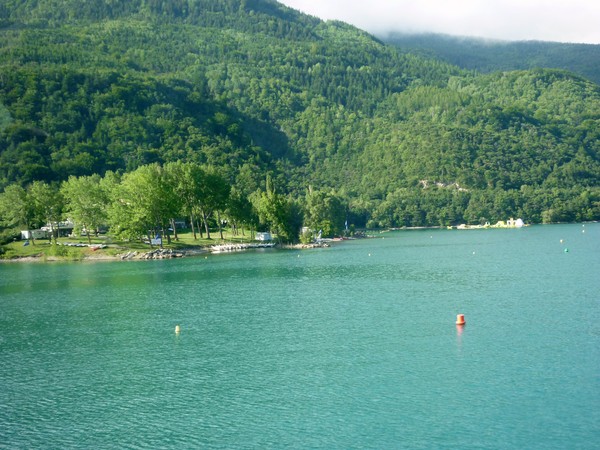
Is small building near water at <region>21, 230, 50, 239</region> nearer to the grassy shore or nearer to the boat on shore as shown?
the grassy shore

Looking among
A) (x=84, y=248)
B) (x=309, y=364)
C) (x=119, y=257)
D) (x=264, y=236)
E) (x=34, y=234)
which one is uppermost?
(x=34, y=234)

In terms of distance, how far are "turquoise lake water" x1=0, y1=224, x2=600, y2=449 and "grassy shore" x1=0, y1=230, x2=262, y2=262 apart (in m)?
44.0

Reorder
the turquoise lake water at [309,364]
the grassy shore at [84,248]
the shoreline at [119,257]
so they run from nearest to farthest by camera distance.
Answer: the turquoise lake water at [309,364]
the shoreline at [119,257]
the grassy shore at [84,248]

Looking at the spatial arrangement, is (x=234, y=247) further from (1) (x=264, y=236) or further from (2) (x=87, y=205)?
(2) (x=87, y=205)

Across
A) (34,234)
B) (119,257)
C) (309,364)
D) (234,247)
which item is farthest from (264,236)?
(309,364)

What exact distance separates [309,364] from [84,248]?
9599 cm

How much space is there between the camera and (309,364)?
1684 inches

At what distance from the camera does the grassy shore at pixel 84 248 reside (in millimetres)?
125812

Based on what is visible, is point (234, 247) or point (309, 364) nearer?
point (309, 364)

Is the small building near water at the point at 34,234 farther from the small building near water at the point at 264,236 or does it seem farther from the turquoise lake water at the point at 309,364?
the turquoise lake water at the point at 309,364

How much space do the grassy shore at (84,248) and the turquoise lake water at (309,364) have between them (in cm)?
4398

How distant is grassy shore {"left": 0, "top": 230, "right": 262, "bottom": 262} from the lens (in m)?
126

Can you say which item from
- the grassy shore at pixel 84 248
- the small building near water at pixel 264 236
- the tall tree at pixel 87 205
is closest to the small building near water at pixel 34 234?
the grassy shore at pixel 84 248

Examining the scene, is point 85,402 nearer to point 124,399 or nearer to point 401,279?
point 124,399
